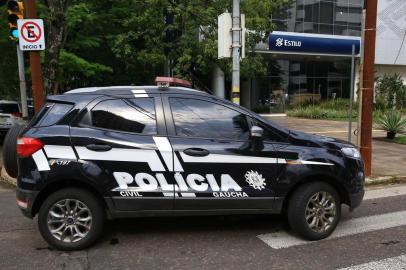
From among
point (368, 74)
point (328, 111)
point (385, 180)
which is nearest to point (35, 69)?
point (368, 74)

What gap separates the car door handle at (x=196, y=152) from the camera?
4777 mm

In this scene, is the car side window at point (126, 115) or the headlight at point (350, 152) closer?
the car side window at point (126, 115)

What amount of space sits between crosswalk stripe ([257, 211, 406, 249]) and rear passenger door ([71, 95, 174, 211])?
1.30 m

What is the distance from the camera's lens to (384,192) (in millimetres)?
7668

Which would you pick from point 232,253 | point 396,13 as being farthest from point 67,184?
point 396,13

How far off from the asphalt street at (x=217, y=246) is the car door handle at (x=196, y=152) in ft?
3.40

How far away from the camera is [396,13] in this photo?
108 ft

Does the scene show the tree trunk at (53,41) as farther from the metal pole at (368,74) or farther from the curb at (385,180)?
the curb at (385,180)

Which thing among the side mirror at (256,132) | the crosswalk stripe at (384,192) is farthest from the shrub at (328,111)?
the side mirror at (256,132)

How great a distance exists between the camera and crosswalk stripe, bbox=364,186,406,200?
7.34 metres

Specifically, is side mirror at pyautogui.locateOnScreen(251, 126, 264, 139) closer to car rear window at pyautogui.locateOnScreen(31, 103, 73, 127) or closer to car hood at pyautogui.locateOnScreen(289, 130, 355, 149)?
car hood at pyautogui.locateOnScreen(289, 130, 355, 149)

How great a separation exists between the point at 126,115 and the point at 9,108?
12494 millimetres

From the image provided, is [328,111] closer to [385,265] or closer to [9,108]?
[9,108]

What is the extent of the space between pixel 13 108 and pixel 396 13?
2831 cm
